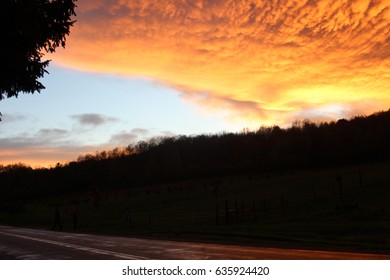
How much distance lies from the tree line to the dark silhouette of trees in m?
102

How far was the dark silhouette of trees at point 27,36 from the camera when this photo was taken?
407 inches

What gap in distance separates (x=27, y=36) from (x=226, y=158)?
155804mm

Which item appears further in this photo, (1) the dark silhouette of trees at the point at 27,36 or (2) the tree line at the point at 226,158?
(2) the tree line at the point at 226,158

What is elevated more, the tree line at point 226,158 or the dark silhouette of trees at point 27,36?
the tree line at point 226,158

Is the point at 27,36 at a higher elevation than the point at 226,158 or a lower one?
lower

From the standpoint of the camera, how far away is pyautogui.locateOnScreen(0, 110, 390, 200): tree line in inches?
4491

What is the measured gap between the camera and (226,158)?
543 feet

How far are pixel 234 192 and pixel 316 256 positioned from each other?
2246 inches

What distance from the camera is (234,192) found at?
67.8m

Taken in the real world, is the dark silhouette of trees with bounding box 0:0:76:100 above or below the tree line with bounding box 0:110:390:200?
below

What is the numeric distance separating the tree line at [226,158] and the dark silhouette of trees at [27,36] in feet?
333

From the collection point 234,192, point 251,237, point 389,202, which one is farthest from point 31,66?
point 234,192
